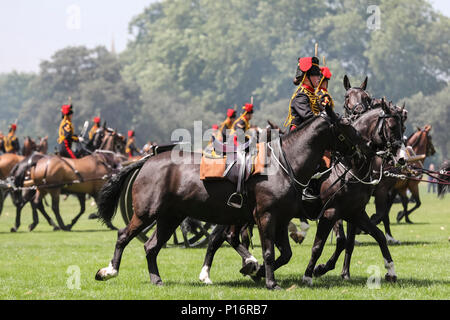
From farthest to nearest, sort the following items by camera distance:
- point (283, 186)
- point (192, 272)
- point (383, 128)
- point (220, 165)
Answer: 1. point (192, 272)
2. point (383, 128)
3. point (220, 165)
4. point (283, 186)

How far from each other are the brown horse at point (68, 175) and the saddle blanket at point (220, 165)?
10.00 metres

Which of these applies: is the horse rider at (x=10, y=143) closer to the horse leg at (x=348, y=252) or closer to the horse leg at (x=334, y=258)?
the horse leg at (x=334, y=258)

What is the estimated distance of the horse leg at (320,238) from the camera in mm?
9055

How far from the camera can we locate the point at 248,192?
8.70 m

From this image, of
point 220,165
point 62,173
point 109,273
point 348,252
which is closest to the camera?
point 220,165

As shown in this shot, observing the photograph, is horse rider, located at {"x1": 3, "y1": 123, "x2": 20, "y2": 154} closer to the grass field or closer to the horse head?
the grass field

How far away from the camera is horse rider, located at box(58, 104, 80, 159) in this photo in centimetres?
1905

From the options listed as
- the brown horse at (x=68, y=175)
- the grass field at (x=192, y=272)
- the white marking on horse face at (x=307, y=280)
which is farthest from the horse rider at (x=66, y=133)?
the white marking on horse face at (x=307, y=280)

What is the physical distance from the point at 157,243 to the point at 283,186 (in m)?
1.76

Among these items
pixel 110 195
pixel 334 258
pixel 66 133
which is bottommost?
pixel 334 258

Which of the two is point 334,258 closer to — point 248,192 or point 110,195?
point 248,192

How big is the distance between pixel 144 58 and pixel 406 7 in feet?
119

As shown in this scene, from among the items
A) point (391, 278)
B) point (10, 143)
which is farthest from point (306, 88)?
point (10, 143)

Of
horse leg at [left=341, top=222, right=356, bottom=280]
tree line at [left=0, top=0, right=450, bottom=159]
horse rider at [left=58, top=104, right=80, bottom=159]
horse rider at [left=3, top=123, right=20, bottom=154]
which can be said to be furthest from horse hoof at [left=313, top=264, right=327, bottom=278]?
tree line at [left=0, top=0, right=450, bottom=159]
